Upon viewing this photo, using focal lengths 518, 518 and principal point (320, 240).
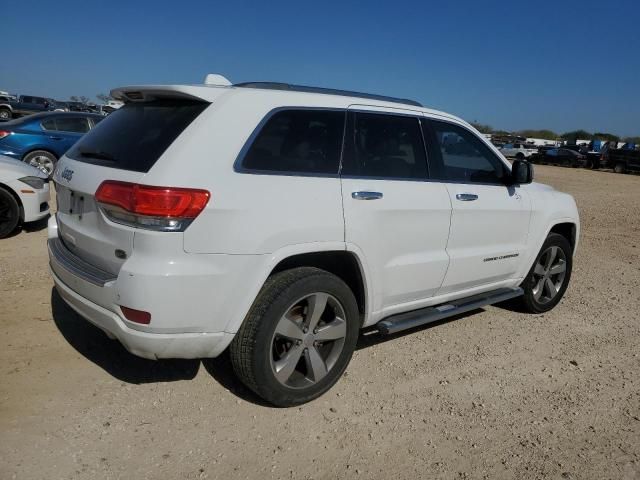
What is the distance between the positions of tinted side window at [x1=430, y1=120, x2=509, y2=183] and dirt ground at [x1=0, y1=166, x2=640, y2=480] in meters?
1.37

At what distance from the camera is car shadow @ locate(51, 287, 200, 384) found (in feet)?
11.1

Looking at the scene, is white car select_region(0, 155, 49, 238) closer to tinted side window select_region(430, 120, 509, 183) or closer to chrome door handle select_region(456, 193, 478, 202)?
tinted side window select_region(430, 120, 509, 183)

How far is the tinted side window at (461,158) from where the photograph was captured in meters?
3.81

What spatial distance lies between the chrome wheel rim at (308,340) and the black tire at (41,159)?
9.13 metres

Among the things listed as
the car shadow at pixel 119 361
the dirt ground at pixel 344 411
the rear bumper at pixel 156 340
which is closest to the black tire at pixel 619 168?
the dirt ground at pixel 344 411

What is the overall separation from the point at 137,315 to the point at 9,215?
4.76 metres

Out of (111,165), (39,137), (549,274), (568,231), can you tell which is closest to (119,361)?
(111,165)

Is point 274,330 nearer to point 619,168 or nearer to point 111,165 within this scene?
point 111,165

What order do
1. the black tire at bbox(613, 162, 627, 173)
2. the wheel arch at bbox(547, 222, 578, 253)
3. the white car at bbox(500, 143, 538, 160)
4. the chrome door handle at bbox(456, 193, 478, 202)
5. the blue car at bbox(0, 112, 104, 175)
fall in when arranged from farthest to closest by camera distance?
the white car at bbox(500, 143, 538, 160), the black tire at bbox(613, 162, 627, 173), the blue car at bbox(0, 112, 104, 175), the wheel arch at bbox(547, 222, 578, 253), the chrome door handle at bbox(456, 193, 478, 202)

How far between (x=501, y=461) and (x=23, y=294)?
4.04 meters

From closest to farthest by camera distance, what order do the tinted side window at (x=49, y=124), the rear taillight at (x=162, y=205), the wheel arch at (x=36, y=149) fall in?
the rear taillight at (x=162, y=205) < the wheel arch at (x=36, y=149) < the tinted side window at (x=49, y=124)

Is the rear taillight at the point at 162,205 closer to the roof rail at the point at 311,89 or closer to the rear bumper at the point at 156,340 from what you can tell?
the rear bumper at the point at 156,340

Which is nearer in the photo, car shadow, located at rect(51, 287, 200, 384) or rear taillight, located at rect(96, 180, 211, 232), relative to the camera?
rear taillight, located at rect(96, 180, 211, 232)

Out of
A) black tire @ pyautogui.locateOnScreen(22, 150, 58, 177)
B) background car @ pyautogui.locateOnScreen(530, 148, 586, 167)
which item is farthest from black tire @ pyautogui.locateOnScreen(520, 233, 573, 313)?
background car @ pyautogui.locateOnScreen(530, 148, 586, 167)
